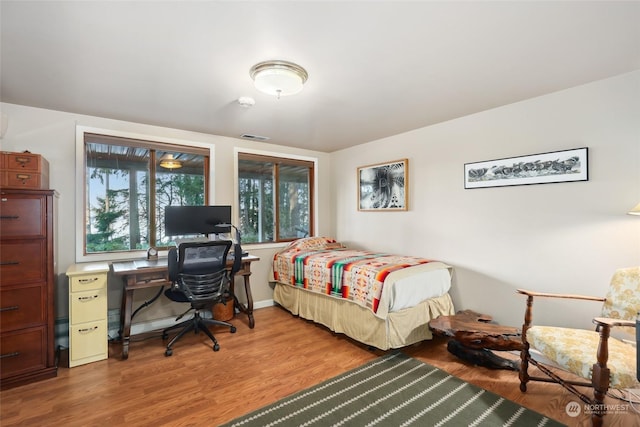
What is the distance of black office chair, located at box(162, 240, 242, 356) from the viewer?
9.36 ft

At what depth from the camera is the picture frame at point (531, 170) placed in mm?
2451

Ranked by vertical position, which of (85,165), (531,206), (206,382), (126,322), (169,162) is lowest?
(206,382)

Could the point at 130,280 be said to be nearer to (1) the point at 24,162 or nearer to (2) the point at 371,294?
(1) the point at 24,162

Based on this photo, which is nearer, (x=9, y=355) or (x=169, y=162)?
(x=9, y=355)

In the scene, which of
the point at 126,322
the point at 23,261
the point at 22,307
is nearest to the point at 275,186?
the point at 126,322

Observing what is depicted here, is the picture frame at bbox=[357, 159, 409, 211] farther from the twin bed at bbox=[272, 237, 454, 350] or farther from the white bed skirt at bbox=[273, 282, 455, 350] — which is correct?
the white bed skirt at bbox=[273, 282, 455, 350]

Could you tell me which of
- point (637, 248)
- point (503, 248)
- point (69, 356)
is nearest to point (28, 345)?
point (69, 356)

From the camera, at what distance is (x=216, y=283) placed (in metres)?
3.10

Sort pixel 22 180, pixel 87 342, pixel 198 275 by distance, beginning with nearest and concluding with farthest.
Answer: pixel 22 180, pixel 87 342, pixel 198 275

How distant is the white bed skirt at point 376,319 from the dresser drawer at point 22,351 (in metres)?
2.45

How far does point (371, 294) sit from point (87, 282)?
8.44ft

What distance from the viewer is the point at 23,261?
7.86ft

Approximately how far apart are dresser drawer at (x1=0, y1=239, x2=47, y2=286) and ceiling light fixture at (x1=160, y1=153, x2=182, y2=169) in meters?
1.46

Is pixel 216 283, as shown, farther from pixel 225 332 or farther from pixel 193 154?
pixel 193 154
